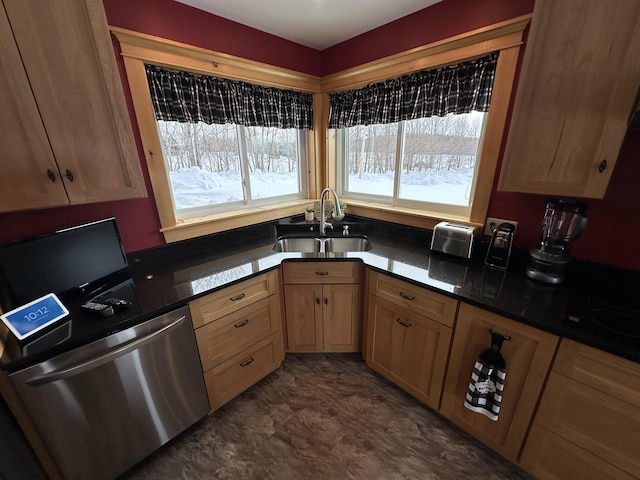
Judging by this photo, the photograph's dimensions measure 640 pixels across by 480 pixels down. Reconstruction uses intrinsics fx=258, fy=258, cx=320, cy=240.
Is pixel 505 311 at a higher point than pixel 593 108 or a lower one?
lower

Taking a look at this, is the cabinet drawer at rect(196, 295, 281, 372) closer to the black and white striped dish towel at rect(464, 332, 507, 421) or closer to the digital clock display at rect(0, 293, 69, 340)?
the digital clock display at rect(0, 293, 69, 340)

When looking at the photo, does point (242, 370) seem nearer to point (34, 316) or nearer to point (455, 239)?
point (34, 316)

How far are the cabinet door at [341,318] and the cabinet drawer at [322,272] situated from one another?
6cm

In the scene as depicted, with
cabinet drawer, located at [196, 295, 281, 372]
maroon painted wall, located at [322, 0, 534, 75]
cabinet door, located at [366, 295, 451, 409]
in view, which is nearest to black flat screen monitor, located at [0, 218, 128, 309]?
cabinet drawer, located at [196, 295, 281, 372]

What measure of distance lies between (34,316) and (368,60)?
2.54 m

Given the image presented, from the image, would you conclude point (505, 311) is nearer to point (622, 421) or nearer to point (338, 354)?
point (622, 421)

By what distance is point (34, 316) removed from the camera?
41.8 inches

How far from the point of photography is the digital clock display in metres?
0.99

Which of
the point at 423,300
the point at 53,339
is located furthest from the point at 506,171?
the point at 53,339

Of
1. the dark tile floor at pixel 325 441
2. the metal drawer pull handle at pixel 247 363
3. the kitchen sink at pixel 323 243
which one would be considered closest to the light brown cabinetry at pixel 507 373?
the dark tile floor at pixel 325 441

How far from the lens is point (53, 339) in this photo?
1.04 m

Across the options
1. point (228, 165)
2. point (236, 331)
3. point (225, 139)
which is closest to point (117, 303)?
point (236, 331)

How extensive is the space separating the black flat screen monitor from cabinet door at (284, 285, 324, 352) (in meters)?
1.08

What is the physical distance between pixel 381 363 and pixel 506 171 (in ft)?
4.67
